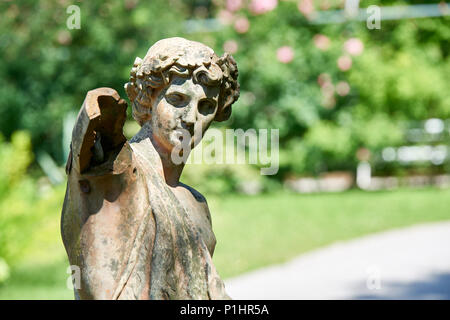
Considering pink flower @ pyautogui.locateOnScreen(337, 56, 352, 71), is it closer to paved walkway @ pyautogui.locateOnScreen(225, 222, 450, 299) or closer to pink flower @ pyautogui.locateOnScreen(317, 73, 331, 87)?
pink flower @ pyautogui.locateOnScreen(317, 73, 331, 87)

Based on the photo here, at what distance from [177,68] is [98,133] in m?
0.45

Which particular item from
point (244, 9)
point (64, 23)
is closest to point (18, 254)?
point (64, 23)

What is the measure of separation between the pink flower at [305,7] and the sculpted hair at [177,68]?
38.1 ft

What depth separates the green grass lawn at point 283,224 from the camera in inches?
302

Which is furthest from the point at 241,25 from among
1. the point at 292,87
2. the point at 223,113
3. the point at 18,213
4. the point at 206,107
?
the point at 206,107

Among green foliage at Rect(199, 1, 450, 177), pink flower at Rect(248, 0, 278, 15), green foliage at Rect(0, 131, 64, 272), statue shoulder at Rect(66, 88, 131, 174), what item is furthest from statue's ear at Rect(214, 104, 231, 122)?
pink flower at Rect(248, 0, 278, 15)

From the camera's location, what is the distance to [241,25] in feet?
44.1

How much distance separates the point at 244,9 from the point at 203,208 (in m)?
11.7

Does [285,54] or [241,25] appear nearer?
[285,54]

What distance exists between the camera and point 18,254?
6930 mm

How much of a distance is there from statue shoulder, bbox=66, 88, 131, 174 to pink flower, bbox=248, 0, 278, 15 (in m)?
11.9

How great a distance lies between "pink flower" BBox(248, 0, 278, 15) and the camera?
13395mm

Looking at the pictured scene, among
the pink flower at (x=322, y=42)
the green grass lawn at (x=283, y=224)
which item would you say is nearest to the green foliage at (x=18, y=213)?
the green grass lawn at (x=283, y=224)

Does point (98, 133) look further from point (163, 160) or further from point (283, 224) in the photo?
point (283, 224)
